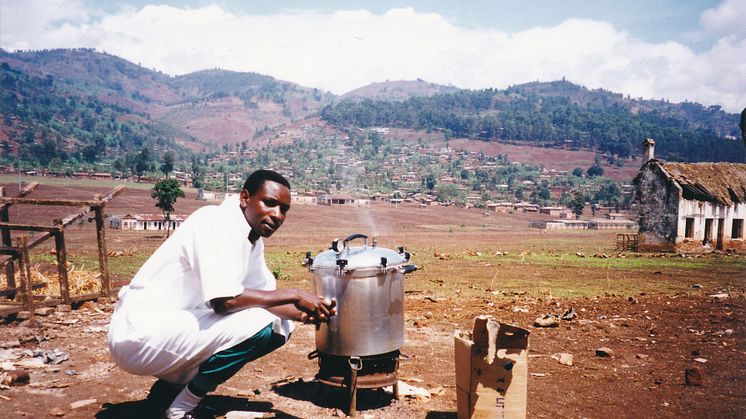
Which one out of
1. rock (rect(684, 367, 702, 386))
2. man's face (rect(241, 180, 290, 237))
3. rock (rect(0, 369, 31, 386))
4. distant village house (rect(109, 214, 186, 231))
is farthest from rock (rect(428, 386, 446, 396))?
distant village house (rect(109, 214, 186, 231))

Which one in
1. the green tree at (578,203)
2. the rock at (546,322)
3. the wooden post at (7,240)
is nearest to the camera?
the rock at (546,322)

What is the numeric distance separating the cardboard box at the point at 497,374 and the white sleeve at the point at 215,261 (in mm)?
1742

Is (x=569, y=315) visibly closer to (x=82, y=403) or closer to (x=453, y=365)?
(x=453, y=365)

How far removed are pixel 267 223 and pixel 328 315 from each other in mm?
832

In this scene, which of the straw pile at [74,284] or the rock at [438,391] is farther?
the straw pile at [74,284]

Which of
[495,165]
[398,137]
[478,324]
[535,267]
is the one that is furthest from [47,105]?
[478,324]

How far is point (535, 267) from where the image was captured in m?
20.1

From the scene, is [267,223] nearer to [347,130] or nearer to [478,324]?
[478,324]

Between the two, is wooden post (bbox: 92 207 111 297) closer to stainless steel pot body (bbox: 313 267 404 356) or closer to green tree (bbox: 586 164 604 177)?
stainless steel pot body (bbox: 313 267 404 356)

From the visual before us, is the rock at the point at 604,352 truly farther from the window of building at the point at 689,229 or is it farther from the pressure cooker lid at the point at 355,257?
the window of building at the point at 689,229

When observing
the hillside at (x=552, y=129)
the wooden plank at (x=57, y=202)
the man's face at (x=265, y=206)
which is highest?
the hillside at (x=552, y=129)

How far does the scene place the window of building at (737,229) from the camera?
29986 mm

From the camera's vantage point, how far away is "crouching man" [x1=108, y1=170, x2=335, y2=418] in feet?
10.3

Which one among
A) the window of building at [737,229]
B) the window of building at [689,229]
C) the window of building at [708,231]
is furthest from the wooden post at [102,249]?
the window of building at [737,229]
